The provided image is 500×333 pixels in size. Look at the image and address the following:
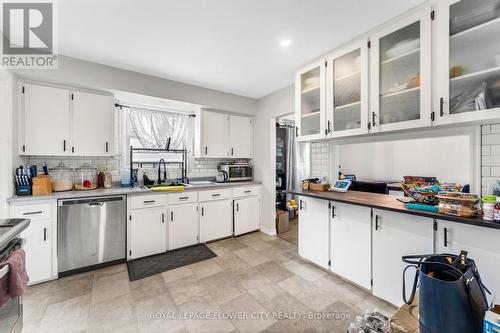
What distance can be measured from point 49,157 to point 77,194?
2.65 ft

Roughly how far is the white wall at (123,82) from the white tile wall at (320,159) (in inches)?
69.7

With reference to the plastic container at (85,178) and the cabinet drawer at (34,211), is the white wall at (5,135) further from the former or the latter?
the plastic container at (85,178)

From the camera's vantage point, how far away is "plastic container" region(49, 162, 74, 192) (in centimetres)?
259

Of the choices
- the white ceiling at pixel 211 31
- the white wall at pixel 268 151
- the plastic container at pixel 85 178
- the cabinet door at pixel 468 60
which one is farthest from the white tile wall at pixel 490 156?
the plastic container at pixel 85 178

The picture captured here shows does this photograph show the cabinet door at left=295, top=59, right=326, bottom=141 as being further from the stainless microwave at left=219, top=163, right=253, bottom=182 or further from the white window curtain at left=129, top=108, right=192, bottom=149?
the white window curtain at left=129, top=108, right=192, bottom=149

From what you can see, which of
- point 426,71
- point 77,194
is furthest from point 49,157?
point 426,71

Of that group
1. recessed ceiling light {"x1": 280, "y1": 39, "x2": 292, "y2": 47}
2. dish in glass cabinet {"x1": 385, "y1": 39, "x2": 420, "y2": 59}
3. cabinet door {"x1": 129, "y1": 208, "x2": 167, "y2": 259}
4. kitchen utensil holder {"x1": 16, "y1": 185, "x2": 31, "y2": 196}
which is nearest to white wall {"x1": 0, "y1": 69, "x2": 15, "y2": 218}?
kitchen utensil holder {"x1": 16, "y1": 185, "x2": 31, "y2": 196}

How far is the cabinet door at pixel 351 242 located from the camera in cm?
198

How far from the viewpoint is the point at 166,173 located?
11.7 ft

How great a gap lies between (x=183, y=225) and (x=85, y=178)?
60.8 inches

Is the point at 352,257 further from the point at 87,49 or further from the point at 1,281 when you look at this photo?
the point at 87,49

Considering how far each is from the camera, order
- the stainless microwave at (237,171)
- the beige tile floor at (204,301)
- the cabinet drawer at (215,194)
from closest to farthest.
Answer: the beige tile floor at (204,301), the cabinet drawer at (215,194), the stainless microwave at (237,171)

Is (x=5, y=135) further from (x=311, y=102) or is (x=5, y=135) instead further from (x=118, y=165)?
(x=311, y=102)

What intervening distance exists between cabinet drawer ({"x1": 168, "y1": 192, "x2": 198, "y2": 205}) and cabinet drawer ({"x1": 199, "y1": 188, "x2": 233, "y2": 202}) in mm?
114
